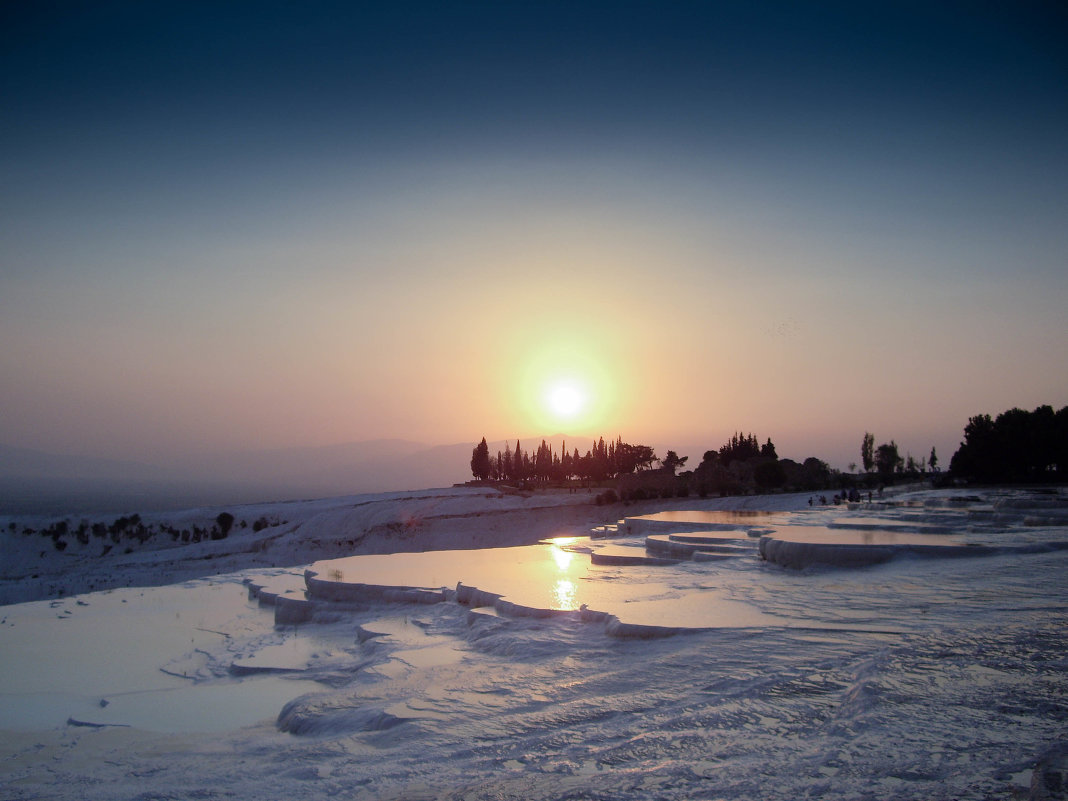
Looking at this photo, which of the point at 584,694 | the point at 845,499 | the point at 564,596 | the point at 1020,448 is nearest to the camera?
the point at 584,694

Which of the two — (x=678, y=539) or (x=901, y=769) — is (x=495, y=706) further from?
(x=678, y=539)

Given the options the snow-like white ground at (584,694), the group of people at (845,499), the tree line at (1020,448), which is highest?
the tree line at (1020,448)

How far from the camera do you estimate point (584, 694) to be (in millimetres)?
7430

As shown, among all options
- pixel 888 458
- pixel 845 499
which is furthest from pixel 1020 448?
pixel 888 458

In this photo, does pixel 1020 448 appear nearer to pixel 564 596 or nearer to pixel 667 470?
pixel 667 470

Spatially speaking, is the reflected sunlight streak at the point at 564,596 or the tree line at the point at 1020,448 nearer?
the reflected sunlight streak at the point at 564,596

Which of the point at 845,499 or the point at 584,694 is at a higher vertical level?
the point at 845,499

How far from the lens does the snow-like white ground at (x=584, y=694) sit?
5363mm

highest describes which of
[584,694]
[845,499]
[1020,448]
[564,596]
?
[1020,448]

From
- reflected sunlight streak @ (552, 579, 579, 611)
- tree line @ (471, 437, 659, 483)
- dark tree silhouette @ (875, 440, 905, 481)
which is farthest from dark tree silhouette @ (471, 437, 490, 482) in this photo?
reflected sunlight streak @ (552, 579, 579, 611)

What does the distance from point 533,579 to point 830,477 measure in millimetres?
46242

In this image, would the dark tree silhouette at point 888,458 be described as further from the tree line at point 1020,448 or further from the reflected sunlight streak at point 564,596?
the reflected sunlight streak at point 564,596

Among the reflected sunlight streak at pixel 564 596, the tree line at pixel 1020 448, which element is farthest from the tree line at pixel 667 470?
the reflected sunlight streak at pixel 564 596

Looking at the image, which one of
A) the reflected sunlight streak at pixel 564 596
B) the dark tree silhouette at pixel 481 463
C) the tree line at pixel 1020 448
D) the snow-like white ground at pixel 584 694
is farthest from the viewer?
the dark tree silhouette at pixel 481 463
